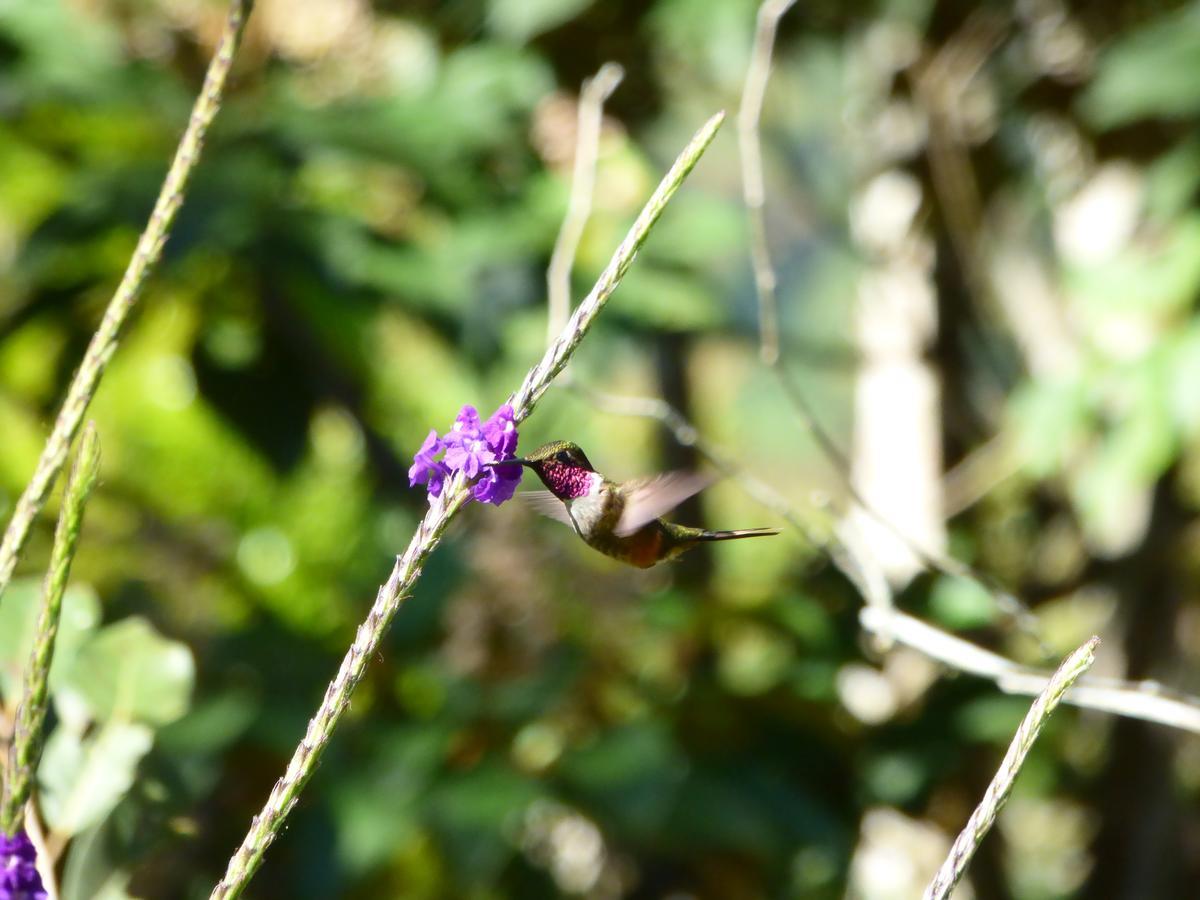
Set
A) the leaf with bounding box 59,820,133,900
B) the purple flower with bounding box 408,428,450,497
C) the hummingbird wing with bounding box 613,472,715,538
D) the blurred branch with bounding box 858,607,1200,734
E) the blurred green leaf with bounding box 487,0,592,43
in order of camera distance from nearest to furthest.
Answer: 1. the purple flower with bounding box 408,428,450,497
2. the hummingbird wing with bounding box 613,472,715,538
3. the leaf with bounding box 59,820,133,900
4. the blurred branch with bounding box 858,607,1200,734
5. the blurred green leaf with bounding box 487,0,592,43

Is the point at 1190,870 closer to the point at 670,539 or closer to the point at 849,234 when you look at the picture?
the point at 849,234

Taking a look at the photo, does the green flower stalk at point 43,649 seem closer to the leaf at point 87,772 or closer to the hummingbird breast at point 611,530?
the hummingbird breast at point 611,530

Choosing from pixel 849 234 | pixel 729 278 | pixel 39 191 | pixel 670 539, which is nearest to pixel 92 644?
pixel 670 539

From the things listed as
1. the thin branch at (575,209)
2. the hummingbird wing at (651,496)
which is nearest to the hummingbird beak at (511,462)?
the hummingbird wing at (651,496)

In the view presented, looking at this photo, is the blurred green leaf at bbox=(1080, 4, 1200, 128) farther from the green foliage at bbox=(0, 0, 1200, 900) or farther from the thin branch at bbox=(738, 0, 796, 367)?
the thin branch at bbox=(738, 0, 796, 367)

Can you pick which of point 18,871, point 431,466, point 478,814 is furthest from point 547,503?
point 478,814

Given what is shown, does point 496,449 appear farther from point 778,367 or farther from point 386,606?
point 778,367

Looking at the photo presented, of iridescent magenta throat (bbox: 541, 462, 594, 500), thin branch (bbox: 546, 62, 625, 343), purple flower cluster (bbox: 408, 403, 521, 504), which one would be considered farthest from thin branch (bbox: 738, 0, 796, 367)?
purple flower cluster (bbox: 408, 403, 521, 504)
